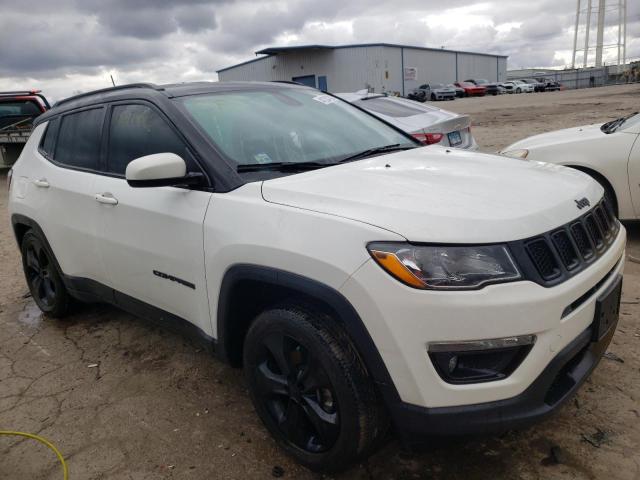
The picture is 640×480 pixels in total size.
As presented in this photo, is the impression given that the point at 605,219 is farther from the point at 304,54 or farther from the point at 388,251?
the point at 304,54

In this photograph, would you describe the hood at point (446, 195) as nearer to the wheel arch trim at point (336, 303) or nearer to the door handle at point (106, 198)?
the wheel arch trim at point (336, 303)

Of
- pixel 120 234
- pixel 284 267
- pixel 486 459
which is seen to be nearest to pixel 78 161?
pixel 120 234

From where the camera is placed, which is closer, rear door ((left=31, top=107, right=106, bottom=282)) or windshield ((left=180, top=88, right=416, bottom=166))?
windshield ((left=180, top=88, right=416, bottom=166))

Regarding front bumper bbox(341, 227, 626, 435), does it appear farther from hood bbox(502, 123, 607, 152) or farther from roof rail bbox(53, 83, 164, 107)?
hood bbox(502, 123, 607, 152)

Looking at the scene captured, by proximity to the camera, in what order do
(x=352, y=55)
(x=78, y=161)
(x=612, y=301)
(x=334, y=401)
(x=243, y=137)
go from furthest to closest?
1. (x=352, y=55)
2. (x=78, y=161)
3. (x=243, y=137)
4. (x=612, y=301)
5. (x=334, y=401)

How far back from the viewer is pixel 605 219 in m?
2.57

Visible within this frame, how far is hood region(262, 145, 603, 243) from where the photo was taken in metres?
1.97

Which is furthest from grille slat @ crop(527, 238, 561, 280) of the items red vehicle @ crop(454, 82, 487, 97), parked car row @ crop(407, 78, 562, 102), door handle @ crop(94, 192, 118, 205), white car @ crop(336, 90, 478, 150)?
red vehicle @ crop(454, 82, 487, 97)

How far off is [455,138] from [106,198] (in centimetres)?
447

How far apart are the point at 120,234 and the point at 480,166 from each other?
6.50ft

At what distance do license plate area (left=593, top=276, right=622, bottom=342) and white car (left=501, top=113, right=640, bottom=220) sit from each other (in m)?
2.78

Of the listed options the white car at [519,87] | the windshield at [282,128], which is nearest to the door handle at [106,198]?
the windshield at [282,128]

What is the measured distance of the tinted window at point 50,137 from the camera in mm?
4023

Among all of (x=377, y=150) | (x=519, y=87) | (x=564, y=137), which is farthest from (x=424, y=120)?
(x=519, y=87)
